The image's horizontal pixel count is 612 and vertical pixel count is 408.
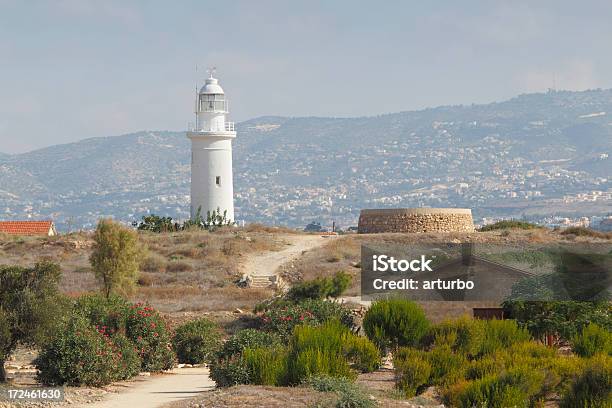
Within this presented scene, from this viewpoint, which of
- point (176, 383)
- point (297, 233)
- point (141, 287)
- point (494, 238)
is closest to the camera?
point (176, 383)

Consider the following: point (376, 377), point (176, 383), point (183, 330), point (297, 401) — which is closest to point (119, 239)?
point (183, 330)

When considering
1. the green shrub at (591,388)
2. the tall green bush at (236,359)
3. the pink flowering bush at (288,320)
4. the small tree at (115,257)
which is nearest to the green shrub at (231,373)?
the tall green bush at (236,359)

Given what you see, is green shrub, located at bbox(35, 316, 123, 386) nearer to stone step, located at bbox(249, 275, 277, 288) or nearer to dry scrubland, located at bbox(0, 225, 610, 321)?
dry scrubland, located at bbox(0, 225, 610, 321)

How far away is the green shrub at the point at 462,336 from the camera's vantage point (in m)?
19.2

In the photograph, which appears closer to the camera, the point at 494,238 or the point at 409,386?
the point at 409,386

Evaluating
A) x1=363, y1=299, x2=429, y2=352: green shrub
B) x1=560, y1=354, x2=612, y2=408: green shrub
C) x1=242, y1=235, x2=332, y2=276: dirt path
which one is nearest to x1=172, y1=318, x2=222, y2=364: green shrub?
x1=363, y1=299, x2=429, y2=352: green shrub

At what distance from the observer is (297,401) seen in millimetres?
14562

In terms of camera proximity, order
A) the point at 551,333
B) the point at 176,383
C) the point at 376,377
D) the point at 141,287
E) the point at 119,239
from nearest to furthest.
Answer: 1. the point at 376,377
2. the point at 176,383
3. the point at 551,333
4. the point at 119,239
5. the point at 141,287

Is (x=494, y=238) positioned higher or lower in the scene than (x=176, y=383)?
higher

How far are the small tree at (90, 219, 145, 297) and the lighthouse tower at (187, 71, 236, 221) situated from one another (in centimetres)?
2272

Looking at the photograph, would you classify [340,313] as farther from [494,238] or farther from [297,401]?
[494,238]

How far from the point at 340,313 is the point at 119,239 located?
13.3 m

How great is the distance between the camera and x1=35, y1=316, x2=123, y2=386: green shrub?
1881 cm

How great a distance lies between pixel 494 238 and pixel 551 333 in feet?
90.0
